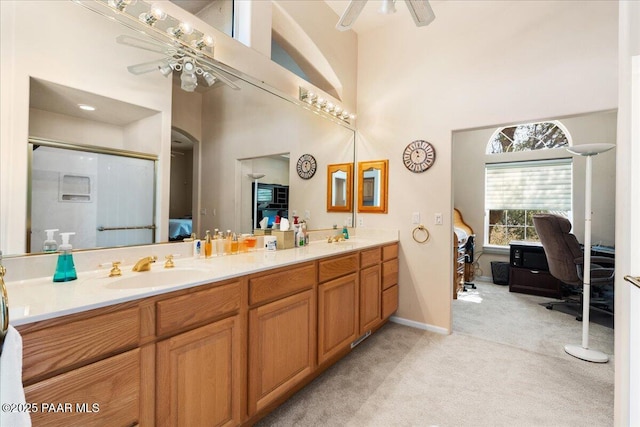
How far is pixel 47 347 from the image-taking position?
2.79 ft

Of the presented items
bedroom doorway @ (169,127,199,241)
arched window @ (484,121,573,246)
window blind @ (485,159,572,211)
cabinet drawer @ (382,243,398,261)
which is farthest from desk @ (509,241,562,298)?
bedroom doorway @ (169,127,199,241)

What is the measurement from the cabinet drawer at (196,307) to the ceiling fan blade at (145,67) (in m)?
1.27

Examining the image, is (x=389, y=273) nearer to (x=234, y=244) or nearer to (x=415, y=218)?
(x=415, y=218)

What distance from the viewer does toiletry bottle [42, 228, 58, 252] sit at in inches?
50.4

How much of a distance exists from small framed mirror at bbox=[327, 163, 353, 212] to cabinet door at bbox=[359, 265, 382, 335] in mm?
873

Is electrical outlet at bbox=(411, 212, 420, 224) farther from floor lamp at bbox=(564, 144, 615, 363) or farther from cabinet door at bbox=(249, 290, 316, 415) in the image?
cabinet door at bbox=(249, 290, 316, 415)

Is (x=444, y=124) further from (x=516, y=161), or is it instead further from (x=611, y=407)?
(x=516, y=161)

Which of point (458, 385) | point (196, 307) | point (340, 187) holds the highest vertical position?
point (340, 187)

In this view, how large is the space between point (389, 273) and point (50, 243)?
8.48 feet

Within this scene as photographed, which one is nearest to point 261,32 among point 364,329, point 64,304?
point 64,304

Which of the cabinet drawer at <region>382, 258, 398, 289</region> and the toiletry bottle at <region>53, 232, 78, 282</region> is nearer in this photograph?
the toiletry bottle at <region>53, 232, 78, 282</region>

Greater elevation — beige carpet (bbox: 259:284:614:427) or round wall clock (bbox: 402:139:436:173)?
round wall clock (bbox: 402:139:436:173)

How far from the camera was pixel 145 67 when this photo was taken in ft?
5.20

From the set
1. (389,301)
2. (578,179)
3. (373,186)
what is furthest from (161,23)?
(578,179)
